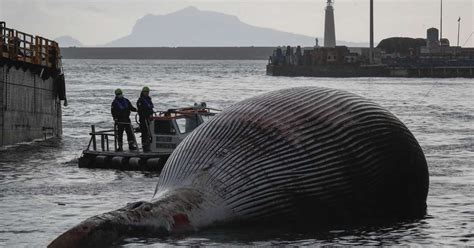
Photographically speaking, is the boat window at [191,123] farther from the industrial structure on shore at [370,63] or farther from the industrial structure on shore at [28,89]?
the industrial structure on shore at [370,63]

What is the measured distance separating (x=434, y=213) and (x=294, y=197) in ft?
15.2

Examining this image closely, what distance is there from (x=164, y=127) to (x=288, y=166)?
13.6 m

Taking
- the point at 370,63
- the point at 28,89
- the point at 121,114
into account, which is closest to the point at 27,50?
the point at 28,89

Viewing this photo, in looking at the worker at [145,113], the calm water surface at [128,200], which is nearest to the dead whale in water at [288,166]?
the calm water surface at [128,200]

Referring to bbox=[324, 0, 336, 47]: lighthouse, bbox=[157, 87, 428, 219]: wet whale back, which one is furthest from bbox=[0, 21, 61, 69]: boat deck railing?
bbox=[324, 0, 336, 47]: lighthouse

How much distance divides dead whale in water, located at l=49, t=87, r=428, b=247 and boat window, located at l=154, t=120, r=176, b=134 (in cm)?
1227

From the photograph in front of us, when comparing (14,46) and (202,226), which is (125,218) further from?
(14,46)

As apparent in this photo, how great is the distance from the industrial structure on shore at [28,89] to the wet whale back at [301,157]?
22583mm

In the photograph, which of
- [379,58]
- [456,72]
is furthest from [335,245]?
[379,58]

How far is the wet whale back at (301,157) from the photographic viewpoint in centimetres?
1269

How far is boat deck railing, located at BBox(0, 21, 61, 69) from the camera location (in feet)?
120

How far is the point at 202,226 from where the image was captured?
1233cm

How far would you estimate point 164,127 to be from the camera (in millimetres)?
26312

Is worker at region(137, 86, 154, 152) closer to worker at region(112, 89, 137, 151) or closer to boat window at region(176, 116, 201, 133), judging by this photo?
worker at region(112, 89, 137, 151)
